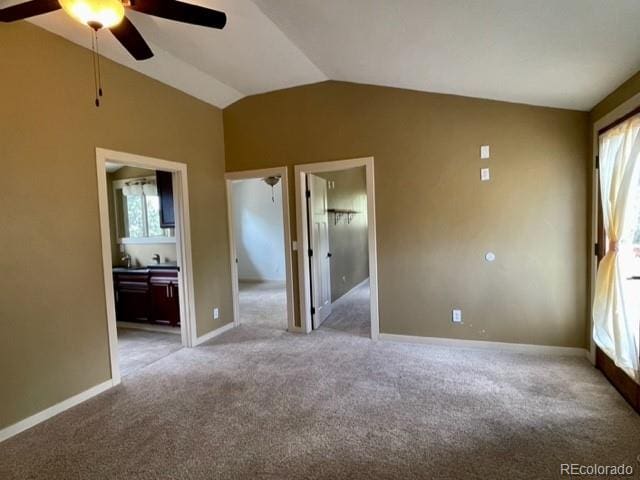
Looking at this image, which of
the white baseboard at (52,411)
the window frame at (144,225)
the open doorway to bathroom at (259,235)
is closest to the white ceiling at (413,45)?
the window frame at (144,225)

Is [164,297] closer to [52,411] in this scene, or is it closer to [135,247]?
[135,247]

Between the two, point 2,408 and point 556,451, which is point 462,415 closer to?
point 556,451

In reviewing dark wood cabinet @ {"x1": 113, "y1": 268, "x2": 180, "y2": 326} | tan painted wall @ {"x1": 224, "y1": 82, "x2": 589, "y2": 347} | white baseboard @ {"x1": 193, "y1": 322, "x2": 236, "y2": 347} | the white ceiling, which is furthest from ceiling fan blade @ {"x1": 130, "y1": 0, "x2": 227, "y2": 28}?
white baseboard @ {"x1": 193, "y1": 322, "x2": 236, "y2": 347}

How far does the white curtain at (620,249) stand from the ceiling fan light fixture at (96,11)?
Result: 315 centimetres

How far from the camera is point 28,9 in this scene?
176cm

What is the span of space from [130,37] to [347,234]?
4.98m

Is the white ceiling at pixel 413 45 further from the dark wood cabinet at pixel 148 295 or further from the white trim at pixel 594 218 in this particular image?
the dark wood cabinet at pixel 148 295

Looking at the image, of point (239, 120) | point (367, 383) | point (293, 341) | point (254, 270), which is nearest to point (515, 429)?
point (367, 383)

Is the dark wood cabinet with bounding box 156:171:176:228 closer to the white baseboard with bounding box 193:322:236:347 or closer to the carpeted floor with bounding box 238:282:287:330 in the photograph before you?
the white baseboard with bounding box 193:322:236:347

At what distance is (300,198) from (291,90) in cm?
130

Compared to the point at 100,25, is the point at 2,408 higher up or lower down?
lower down

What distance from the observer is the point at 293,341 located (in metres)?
3.99

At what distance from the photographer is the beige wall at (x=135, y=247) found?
5.03 metres

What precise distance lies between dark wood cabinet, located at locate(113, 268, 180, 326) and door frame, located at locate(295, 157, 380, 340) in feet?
5.15
